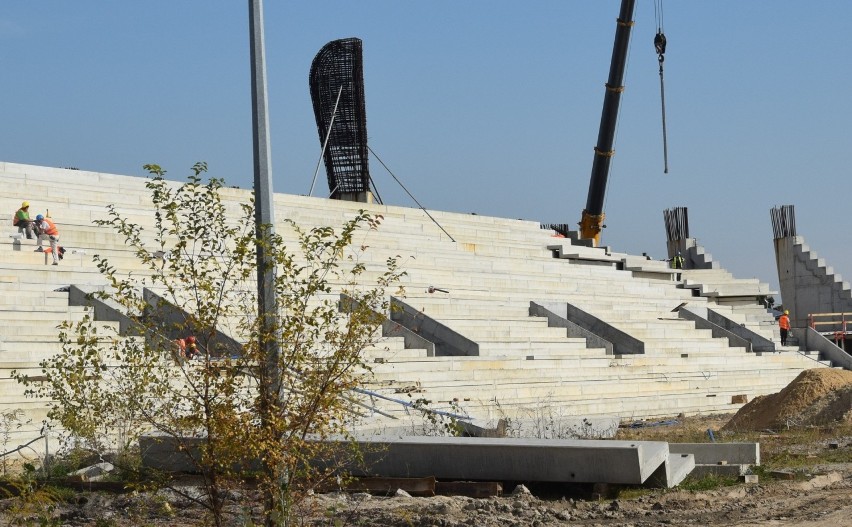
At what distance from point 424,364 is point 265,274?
12.0 meters

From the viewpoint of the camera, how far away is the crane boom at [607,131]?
38.8 m

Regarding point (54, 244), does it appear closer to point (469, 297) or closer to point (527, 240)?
point (469, 297)

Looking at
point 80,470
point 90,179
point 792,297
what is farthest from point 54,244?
point 792,297

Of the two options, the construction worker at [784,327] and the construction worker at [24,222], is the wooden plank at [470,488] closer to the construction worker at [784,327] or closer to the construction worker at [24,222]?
the construction worker at [24,222]

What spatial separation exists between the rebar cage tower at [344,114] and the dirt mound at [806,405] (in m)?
18.6

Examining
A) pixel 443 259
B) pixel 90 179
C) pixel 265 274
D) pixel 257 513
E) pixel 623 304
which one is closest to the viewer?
pixel 265 274

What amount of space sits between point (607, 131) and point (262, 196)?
31.8 metres

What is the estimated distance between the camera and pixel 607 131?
4009 centimetres

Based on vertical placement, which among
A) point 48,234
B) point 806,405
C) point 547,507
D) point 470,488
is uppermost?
point 48,234

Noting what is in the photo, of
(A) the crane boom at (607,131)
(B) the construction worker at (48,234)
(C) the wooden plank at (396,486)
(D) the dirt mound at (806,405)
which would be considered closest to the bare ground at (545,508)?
(C) the wooden plank at (396,486)

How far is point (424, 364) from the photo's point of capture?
2048cm

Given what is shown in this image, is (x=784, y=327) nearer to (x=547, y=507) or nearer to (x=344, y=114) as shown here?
(x=344, y=114)

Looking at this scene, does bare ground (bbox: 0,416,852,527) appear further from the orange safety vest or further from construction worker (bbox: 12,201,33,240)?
construction worker (bbox: 12,201,33,240)

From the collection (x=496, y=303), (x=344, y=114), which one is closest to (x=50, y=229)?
(x=496, y=303)
